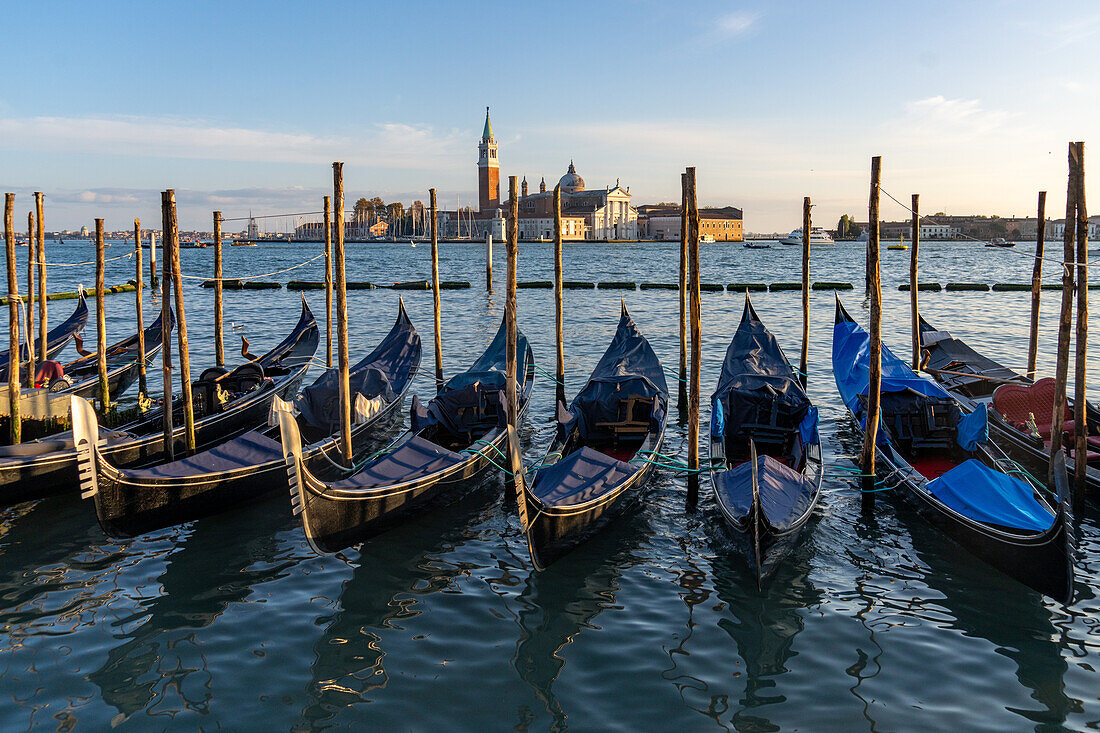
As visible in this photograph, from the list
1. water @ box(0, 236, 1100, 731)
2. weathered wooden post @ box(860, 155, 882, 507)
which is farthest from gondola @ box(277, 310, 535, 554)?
weathered wooden post @ box(860, 155, 882, 507)

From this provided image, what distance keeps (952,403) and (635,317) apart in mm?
17399

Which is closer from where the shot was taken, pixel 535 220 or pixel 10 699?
pixel 10 699

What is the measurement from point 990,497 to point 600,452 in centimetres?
382

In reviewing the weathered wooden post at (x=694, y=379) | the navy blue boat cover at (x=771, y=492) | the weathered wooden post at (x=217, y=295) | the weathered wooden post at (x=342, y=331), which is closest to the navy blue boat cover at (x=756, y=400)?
the weathered wooden post at (x=694, y=379)

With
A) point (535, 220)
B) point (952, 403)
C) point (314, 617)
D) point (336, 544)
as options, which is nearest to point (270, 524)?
point (336, 544)

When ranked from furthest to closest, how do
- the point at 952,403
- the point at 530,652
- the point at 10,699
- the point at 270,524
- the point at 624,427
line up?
the point at 624,427
the point at 952,403
the point at 270,524
the point at 530,652
the point at 10,699

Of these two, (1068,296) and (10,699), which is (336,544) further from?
(1068,296)

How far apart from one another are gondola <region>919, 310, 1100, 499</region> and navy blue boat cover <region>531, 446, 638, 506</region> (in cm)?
417

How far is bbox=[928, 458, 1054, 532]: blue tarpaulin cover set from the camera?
630 centimetres

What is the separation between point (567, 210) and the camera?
127750 millimetres

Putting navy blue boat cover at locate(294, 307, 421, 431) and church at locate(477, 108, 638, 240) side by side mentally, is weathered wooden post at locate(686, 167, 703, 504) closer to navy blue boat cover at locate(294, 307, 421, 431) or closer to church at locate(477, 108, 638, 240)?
navy blue boat cover at locate(294, 307, 421, 431)

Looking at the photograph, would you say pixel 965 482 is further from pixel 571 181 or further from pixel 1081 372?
pixel 571 181

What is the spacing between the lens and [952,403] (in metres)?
9.02

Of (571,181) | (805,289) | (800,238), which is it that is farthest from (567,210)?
(805,289)
